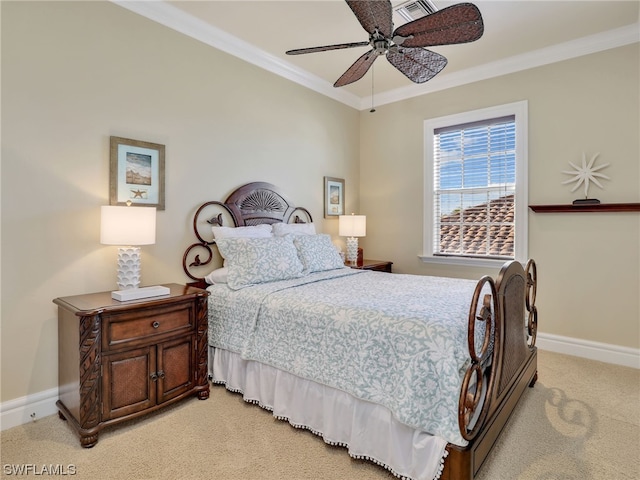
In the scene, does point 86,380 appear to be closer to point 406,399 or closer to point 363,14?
point 406,399

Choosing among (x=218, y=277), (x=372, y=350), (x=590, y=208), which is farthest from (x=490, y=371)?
(x=590, y=208)

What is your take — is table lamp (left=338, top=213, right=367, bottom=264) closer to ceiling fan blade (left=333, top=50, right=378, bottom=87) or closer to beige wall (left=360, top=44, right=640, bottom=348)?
beige wall (left=360, top=44, right=640, bottom=348)

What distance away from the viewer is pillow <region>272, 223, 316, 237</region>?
11.6 ft

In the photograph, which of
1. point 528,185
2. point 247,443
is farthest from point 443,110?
point 247,443

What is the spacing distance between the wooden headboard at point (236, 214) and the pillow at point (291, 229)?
0.54ft

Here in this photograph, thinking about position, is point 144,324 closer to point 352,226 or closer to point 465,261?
point 352,226

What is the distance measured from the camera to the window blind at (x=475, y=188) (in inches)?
151

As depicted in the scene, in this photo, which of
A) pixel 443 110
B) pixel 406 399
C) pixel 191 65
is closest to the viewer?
pixel 406 399

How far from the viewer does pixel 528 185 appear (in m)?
3.66

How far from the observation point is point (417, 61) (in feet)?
8.09

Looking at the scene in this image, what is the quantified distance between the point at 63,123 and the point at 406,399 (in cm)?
264

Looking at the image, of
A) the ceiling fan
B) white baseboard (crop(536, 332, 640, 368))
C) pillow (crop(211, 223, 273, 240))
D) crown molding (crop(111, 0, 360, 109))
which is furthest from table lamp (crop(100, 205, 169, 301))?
white baseboard (crop(536, 332, 640, 368))

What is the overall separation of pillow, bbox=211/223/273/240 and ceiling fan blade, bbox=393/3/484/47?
1.87 metres

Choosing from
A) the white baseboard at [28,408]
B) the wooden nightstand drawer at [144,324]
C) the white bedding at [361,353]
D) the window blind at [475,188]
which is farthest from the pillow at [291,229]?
the white baseboard at [28,408]
